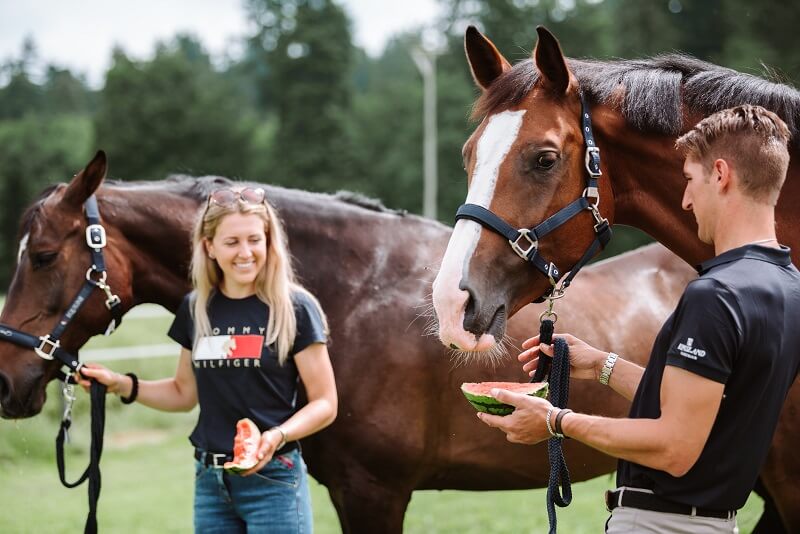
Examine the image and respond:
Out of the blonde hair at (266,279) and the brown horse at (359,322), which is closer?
the blonde hair at (266,279)

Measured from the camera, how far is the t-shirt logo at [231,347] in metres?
3.12

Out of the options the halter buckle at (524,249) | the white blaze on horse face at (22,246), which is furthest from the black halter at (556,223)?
the white blaze on horse face at (22,246)

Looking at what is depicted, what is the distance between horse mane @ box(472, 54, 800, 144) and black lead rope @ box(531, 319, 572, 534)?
0.77 metres

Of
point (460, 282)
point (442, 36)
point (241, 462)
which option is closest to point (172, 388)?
point (241, 462)

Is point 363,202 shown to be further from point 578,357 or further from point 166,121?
point 166,121

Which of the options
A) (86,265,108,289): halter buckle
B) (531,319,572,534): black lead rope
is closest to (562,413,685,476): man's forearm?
(531,319,572,534): black lead rope

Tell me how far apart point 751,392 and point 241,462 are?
1654mm

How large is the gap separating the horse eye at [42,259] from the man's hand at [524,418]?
7.37ft

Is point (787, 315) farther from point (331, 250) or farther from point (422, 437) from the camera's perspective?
point (331, 250)

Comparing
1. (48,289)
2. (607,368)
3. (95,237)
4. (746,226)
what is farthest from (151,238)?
(746,226)

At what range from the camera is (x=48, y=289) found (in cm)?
350

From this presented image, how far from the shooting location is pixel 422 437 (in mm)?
3627

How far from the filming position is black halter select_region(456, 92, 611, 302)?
2.47 metres

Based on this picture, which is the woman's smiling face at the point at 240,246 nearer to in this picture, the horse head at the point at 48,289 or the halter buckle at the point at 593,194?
the horse head at the point at 48,289
